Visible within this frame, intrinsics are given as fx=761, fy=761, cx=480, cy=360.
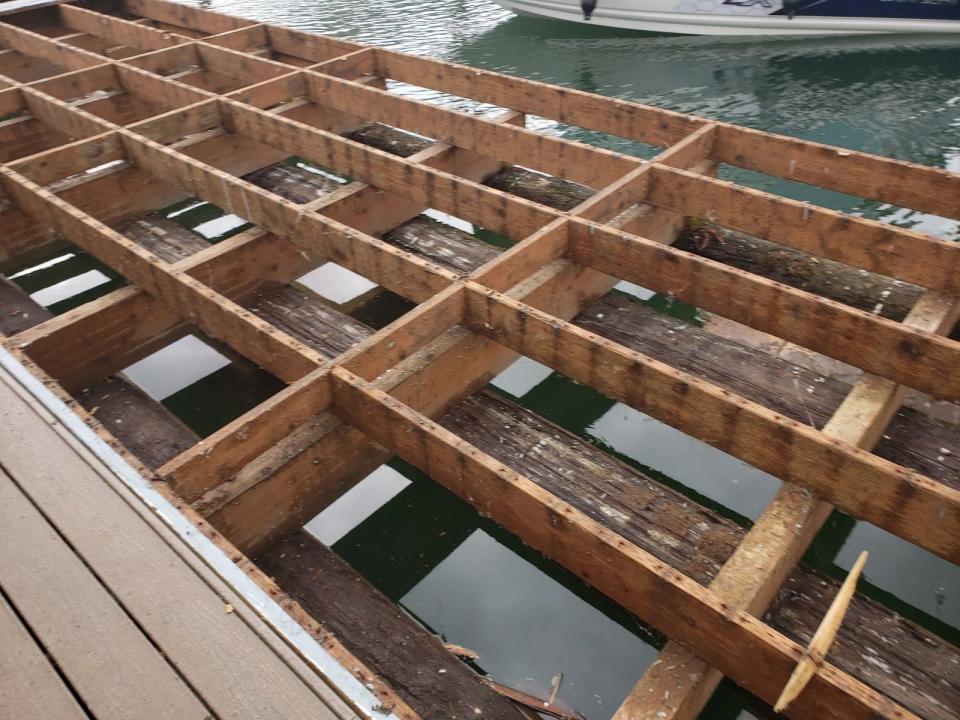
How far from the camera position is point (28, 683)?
2.35 m

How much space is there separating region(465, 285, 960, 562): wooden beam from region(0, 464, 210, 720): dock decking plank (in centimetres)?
223

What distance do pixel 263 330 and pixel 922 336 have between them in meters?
3.22

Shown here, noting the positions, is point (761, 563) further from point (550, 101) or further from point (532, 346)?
point (550, 101)

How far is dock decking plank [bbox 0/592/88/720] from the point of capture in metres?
2.28

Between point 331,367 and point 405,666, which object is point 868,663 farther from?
point 331,367

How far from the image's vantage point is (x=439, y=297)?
4051 millimetres

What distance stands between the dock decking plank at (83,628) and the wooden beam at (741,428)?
2.23 m

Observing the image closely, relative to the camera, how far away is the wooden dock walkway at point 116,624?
2283mm

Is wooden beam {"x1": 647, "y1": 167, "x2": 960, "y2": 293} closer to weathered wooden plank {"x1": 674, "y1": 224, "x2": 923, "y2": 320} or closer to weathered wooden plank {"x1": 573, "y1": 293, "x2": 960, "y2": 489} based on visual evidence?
weathered wooden plank {"x1": 674, "y1": 224, "x2": 923, "y2": 320}

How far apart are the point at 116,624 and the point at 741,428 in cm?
252

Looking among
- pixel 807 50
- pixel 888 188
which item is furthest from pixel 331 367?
pixel 807 50

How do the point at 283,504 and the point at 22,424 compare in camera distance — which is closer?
the point at 22,424

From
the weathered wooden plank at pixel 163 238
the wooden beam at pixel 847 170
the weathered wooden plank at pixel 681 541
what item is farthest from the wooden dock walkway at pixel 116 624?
the wooden beam at pixel 847 170

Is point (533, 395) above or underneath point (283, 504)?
underneath
